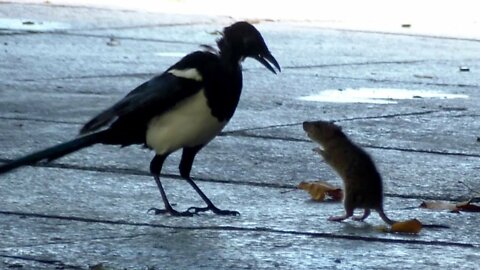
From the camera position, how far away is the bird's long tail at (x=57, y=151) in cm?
588

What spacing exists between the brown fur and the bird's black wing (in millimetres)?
666

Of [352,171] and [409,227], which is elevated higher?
[352,171]

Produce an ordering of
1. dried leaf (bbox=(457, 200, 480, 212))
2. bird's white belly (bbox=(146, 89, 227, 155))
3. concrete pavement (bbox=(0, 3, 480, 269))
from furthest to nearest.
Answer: dried leaf (bbox=(457, 200, 480, 212)) < bird's white belly (bbox=(146, 89, 227, 155)) < concrete pavement (bbox=(0, 3, 480, 269))

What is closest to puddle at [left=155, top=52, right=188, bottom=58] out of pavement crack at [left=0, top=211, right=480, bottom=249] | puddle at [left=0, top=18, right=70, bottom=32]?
puddle at [left=0, top=18, right=70, bottom=32]

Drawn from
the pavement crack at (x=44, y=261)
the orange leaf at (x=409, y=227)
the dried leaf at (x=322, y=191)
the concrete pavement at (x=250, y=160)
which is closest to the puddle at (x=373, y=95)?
the concrete pavement at (x=250, y=160)

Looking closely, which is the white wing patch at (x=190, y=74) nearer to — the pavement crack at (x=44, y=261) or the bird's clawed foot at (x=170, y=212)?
the bird's clawed foot at (x=170, y=212)

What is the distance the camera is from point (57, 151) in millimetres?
6047

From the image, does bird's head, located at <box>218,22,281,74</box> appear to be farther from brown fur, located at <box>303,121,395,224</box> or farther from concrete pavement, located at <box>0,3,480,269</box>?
concrete pavement, located at <box>0,3,480,269</box>

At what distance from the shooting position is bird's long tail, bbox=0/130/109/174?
231 inches

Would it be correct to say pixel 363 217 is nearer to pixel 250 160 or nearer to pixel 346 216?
pixel 346 216

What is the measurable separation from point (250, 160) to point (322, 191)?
3.26ft

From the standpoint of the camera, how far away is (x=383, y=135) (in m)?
8.73

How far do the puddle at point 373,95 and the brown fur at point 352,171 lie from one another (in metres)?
3.98

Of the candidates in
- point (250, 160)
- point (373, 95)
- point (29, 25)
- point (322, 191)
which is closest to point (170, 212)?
point (322, 191)
